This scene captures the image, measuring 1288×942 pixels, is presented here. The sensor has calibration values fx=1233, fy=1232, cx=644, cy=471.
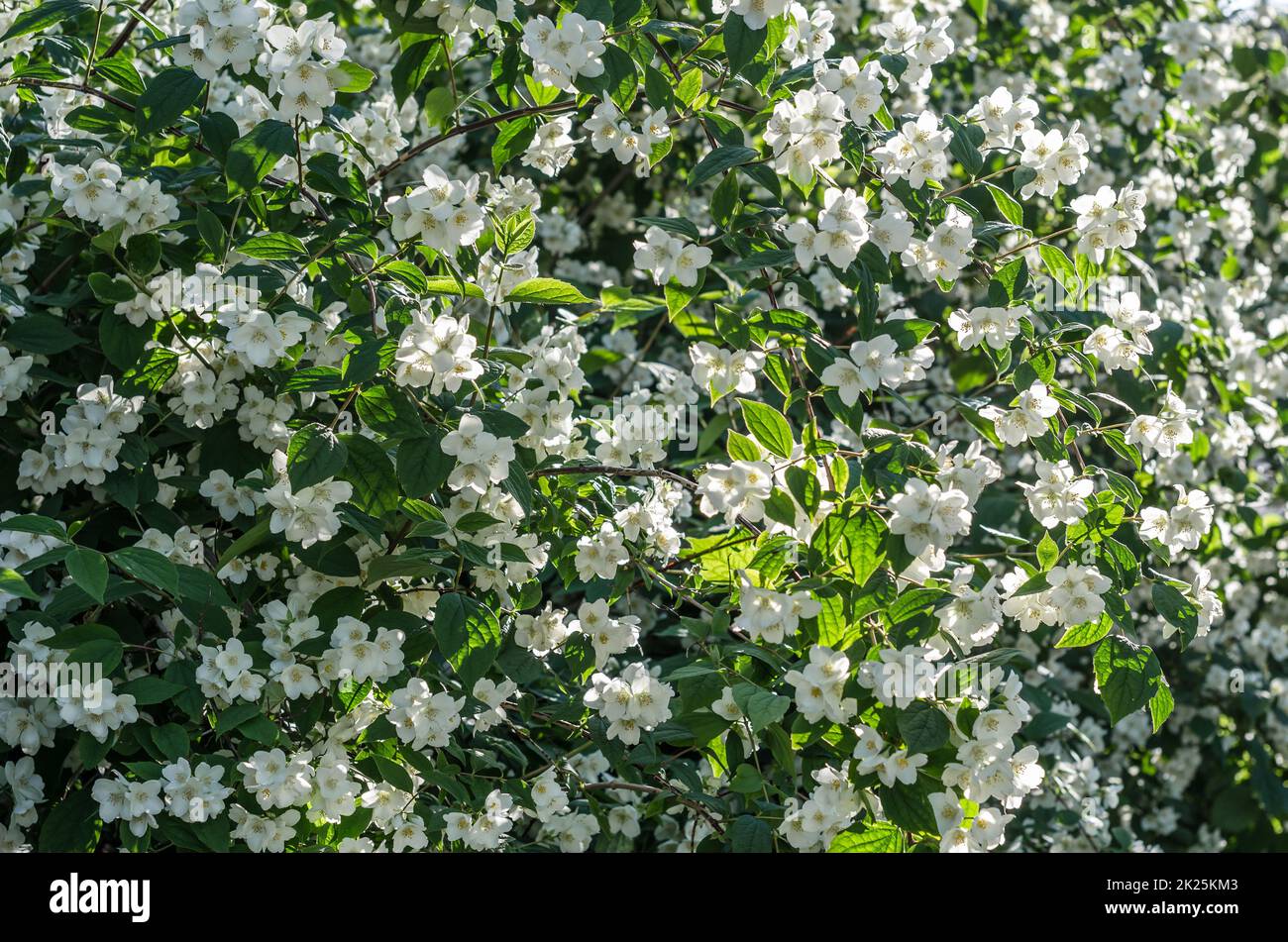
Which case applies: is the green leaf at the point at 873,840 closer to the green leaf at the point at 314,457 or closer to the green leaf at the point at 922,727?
the green leaf at the point at 922,727

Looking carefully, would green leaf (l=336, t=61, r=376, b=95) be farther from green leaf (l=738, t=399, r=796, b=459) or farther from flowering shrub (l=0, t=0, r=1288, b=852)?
green leaf (l=738, t=399, r=796, b=459)

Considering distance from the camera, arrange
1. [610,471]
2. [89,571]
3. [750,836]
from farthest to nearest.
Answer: [610,471]
[750,836]
[89,571]

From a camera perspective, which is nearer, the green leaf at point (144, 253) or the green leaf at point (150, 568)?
the green leaf at point (150, 568)

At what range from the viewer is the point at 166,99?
165 cm

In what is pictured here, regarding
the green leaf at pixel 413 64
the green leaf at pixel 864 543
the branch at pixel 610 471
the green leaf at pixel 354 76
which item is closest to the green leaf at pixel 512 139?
the green leaf at pixel 413 64

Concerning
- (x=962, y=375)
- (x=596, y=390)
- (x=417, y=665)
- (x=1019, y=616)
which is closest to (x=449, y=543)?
(x=417, y=665)

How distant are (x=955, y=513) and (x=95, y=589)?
103 cm

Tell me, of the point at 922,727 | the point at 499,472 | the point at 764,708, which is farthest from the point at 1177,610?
the point at 499,472

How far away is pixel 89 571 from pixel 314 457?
0.98 feet

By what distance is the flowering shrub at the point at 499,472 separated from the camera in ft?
5.20

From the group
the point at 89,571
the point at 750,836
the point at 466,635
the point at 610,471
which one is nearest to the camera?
the point at 89,571

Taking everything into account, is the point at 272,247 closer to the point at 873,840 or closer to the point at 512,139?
the point at 512,139

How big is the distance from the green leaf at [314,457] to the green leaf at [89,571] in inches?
9.9

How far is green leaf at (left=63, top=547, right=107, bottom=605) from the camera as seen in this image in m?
1.47
